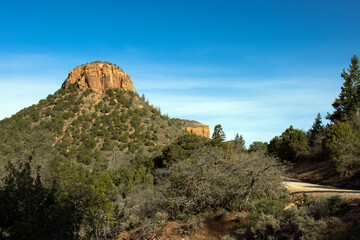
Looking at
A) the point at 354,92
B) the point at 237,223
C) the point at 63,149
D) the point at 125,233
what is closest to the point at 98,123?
the point at 63,149

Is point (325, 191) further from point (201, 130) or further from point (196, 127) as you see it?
point (201, 130)

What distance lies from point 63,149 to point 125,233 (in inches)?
→ 1225

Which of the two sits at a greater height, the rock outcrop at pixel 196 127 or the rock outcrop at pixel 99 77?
the rock outcrop at pixel 99 77

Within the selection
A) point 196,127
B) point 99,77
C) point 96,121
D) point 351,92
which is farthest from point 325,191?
point 196,127

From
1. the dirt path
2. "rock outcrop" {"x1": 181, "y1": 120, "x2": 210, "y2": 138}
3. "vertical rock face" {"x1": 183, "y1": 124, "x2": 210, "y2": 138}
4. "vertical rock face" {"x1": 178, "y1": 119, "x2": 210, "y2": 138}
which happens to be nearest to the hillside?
the dirt path

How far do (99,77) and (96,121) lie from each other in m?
15.0

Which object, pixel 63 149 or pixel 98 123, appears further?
pixel 98 123

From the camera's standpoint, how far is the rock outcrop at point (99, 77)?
197 feet

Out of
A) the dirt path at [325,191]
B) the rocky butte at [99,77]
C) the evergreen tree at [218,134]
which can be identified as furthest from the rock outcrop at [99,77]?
the dirt path at [325,191]

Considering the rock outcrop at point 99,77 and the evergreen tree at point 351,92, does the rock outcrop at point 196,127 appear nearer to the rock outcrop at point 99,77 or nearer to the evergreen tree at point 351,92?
the rock outcrop at point 99,77

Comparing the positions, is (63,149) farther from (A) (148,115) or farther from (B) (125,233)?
(B) (125,233)

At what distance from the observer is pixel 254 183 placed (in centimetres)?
1616

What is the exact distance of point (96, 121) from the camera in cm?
5041

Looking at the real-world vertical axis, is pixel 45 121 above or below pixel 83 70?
below
